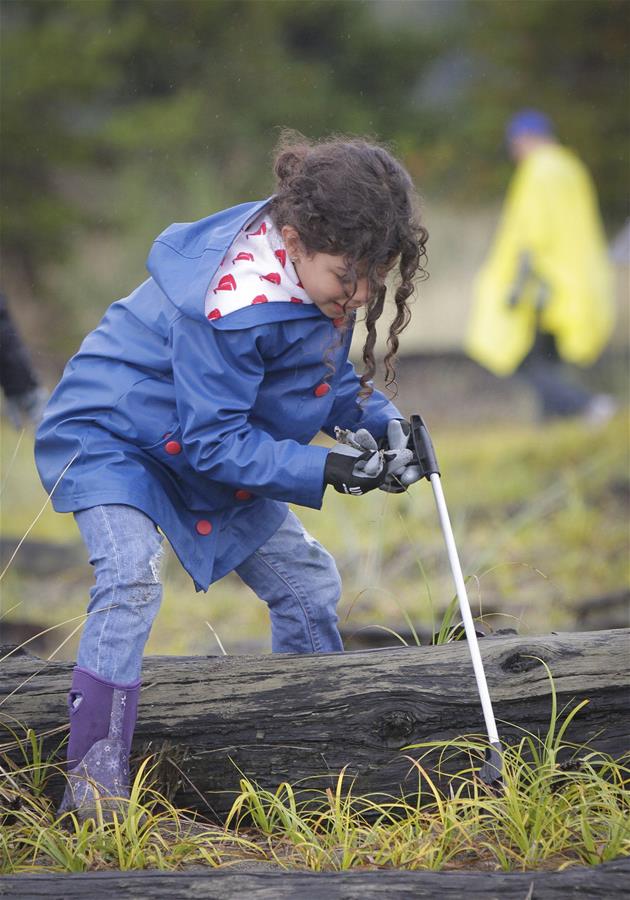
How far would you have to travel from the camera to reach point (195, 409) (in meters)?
2.72

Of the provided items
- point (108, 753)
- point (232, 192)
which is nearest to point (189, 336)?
point (108, 753)

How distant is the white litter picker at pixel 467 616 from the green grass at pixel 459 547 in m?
1.97

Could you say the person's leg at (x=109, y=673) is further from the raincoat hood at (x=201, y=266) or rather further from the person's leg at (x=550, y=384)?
the person's leg at (x=550, y=384)

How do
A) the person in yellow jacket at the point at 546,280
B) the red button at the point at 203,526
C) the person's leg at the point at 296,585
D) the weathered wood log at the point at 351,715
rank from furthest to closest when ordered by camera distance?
the person in yellow jacket at the point at 546,280 < the person's leg at the point at 296,585 < the red button at the point at 203,526 < the weathered wood log at the point at 351,715

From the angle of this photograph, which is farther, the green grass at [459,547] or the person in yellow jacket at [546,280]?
the person in yellow jacket at [546,280]

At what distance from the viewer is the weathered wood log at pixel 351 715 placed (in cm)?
285

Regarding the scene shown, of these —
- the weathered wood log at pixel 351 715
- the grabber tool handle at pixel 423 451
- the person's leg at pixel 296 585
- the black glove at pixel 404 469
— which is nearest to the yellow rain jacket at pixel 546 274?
the person's leg at pixel 296 585

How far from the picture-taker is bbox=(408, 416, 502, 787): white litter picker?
8.68 ft

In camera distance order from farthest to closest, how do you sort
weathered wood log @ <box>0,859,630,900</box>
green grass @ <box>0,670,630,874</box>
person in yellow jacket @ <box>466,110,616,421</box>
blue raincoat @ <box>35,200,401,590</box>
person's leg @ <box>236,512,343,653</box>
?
person in yellow jacket @ <box>466,110,616,421</box> < person's leg @ <box>236,512,343,653</box> < blue raincoat @ <box>35,200,401,590</box> < green grass @ <box>0,670,630,874</box> < weathered wood log @ <box>0,859,630,900</box>

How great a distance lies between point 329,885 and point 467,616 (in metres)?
0.76

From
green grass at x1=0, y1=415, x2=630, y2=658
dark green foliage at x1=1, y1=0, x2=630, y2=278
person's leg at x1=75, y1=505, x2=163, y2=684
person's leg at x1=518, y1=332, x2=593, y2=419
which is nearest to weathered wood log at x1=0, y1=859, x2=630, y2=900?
person's leg at x1=75, y1=505, x2=163, y2=684

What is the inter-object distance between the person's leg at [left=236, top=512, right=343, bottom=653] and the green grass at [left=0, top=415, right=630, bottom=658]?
1.51 metres

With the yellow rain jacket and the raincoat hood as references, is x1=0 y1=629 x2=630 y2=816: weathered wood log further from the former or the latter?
the yellow rain jacket

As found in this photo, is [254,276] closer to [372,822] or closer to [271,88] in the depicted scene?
[372,822]
